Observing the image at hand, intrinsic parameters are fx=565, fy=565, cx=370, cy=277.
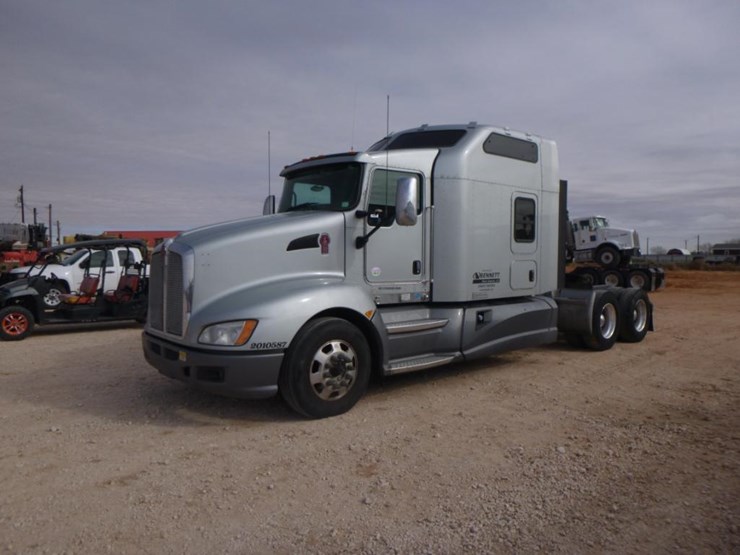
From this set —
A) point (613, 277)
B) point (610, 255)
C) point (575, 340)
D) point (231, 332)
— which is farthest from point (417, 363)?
point (610, 255)

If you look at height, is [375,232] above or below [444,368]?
above

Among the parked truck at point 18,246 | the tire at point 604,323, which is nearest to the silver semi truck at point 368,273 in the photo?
the tire at point 604,323

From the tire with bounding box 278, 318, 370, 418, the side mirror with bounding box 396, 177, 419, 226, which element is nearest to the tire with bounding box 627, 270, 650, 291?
the side mirror with bounding box 396, 177, 419, 226

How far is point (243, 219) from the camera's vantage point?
6.03m

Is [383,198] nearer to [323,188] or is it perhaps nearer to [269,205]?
[323,188]

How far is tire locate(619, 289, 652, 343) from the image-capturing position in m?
9.54

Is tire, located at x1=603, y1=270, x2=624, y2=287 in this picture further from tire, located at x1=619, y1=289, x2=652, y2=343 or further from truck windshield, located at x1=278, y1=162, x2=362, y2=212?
truck windshield, located at x1=278, y1=162, x2=362, y2=212

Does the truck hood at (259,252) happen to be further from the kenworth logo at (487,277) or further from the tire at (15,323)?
the tire at (15,323)

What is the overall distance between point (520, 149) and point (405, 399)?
3689 millimetres

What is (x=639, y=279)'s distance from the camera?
23500mm

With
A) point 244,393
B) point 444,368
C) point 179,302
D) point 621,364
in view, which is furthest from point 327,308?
point 621,364

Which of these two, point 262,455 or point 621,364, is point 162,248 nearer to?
point 262,455

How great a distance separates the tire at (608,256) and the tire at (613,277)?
1.37 metres

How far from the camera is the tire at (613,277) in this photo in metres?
23.5
